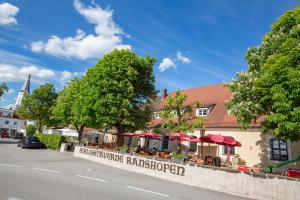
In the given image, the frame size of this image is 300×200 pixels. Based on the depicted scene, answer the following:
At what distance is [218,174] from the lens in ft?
46.2

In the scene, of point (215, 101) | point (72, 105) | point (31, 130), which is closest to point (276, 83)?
point (215, 101)

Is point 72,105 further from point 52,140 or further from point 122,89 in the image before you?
point 122,89

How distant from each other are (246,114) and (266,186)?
18.9 feet

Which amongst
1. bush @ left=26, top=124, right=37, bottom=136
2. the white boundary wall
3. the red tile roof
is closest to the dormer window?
the red tile roof

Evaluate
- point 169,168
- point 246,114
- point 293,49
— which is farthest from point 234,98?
point 169,168

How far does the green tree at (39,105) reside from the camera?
5400 cm

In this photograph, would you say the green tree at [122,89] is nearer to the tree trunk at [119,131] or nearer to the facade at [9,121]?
the tree trunk at [119,131]

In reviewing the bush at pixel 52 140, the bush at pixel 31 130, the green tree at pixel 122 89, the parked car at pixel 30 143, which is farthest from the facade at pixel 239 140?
the bush at pixel 31 130

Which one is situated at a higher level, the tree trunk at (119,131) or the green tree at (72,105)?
the green tree at (72,105)

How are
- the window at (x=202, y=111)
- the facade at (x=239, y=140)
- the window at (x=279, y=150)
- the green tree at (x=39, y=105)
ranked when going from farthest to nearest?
the green tree at (x=39, y=105) < the window at (x=202, y=111) < the facade at (x=239, y=140) < the window at (x=279, y=150)

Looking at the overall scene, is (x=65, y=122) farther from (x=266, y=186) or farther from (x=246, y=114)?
(x=266, y=186)

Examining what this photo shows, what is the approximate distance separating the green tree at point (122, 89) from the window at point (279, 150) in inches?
492

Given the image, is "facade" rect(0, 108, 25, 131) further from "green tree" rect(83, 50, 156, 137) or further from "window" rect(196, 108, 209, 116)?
"window" rect(196, 108, 209, 116)

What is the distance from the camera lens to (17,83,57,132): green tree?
5400 cm
